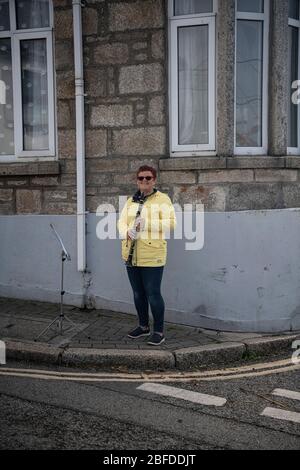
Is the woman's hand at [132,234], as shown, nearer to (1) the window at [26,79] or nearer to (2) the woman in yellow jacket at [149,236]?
(2) the woman in yellow jacket at [149,236]

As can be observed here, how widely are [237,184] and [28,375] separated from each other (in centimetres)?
332

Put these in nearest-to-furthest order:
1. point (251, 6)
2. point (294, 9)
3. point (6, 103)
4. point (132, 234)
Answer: point (132, 234)
point (251, 6)
point (294, 9)
point (6, 103)

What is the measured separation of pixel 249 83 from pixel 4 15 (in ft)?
12.0

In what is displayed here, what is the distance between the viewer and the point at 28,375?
509cm

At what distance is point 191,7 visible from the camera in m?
6.66

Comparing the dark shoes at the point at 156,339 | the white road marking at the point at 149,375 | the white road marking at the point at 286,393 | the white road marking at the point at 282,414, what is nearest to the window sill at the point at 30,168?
the dark shoes at the point at 156,339

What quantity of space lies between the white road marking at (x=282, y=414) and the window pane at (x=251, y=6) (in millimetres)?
4850

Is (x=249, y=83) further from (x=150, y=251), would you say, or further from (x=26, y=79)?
(x=26, y=79)

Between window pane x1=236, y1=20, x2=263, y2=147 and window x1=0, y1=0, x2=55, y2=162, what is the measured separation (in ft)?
8.51

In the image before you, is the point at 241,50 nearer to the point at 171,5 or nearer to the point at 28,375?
the point at 171,5

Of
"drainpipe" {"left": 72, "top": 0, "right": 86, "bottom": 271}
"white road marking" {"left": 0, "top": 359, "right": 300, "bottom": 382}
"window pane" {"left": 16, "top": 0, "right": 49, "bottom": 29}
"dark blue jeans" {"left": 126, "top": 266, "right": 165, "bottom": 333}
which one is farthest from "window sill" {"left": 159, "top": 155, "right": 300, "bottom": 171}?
"window pane" {"left": 16, "top": 0, "right": 49, "bottom": 29}

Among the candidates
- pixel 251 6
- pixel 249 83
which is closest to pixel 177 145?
pixel 249 83

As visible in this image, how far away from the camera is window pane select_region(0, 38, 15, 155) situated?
24.9ft
